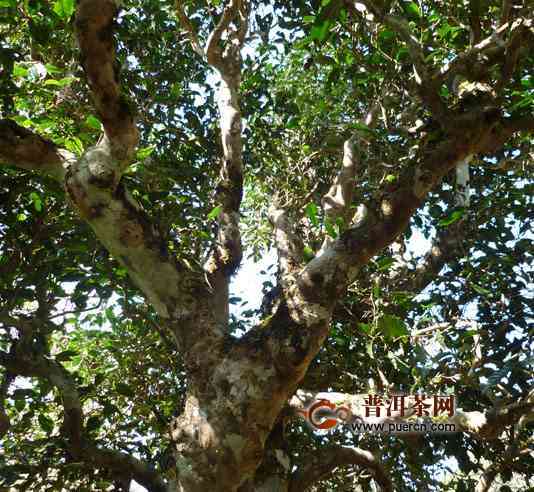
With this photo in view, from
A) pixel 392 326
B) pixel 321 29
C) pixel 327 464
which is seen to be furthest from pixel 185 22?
pixel 327 464

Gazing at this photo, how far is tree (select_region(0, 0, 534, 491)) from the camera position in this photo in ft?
8.84

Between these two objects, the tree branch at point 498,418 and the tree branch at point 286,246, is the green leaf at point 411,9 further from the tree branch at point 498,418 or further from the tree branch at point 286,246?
the tree branch at point 498,418

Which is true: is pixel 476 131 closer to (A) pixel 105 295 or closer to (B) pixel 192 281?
(B) pixel 192 281

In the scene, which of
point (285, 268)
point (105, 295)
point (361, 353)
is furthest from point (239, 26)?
point (361, 353)

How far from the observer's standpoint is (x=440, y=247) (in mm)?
5105

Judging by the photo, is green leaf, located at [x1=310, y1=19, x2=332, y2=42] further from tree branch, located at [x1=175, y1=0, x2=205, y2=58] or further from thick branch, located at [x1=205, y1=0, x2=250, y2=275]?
tree branch, located at [x1=175, y1=0, x2=205, y2=58]

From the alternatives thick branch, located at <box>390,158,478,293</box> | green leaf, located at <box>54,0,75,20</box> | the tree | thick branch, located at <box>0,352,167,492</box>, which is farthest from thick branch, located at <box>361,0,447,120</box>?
thick branch, located at <box>0,352,167,492</box>

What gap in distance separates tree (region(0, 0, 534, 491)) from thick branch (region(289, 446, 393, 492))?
16mm

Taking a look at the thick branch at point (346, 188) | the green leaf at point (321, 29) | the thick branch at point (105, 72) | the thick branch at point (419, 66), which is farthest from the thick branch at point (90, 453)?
the thick branch at point (419, 66)

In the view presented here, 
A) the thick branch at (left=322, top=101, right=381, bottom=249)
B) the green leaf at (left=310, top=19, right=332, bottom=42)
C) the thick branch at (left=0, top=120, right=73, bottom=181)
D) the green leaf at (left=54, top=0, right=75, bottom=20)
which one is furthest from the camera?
the thick branch at (left=322, top=101, right=381, bottom=249)

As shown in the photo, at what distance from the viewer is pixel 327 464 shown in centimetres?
357

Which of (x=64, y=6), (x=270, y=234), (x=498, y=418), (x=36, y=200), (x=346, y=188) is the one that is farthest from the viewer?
(x=270, y=234)

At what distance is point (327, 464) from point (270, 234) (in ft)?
10.8

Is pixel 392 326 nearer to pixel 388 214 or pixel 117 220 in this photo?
pixel 388 214
